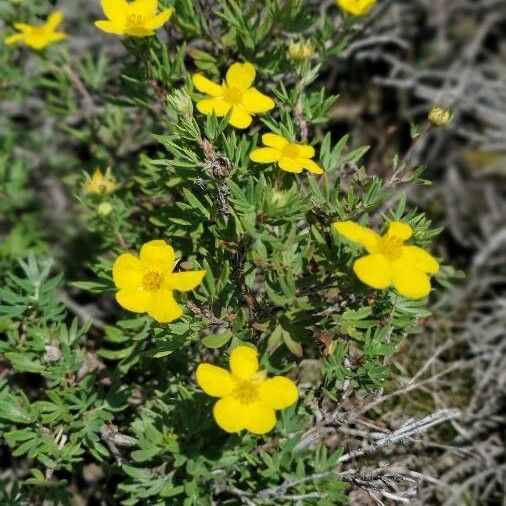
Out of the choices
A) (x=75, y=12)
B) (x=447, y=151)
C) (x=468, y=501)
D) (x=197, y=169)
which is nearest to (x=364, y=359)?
(x=197, y=169)

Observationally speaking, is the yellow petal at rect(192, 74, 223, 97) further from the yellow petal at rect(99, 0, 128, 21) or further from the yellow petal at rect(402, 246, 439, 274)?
the yellow petal at rect(402, 246, 439, 274)

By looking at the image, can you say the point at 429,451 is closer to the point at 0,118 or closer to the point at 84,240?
the point at 84,240

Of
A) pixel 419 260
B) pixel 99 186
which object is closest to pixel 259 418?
pixel 419 260

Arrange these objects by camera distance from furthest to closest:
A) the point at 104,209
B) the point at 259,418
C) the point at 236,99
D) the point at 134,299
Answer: the point at 104,209 < the point at 236,99 < the point at 134,299 < the point at 259,418

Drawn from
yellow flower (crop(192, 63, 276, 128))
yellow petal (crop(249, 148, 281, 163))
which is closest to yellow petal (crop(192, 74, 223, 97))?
yellow flower (crop(192, 63, 276, 128))

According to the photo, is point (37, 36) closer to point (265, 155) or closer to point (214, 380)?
point (265, 155)

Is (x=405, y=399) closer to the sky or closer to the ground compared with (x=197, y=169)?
closer to the ground
